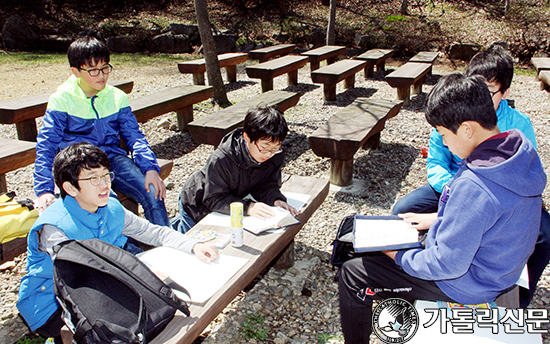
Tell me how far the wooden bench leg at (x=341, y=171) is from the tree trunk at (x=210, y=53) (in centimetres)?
324

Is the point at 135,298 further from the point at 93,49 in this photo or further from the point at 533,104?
the point at 533,104

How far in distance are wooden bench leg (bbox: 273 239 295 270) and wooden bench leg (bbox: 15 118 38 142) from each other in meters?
4.02

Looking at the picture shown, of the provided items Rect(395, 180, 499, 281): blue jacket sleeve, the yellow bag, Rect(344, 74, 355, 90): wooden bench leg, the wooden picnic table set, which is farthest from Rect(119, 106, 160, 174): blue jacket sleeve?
Rect(344, 74, 355, 90): wooden bench leg

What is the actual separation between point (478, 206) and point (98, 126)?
2695 millimetres

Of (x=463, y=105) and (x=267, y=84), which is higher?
(x=463, y=105)

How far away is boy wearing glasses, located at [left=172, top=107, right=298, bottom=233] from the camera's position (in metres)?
2.58

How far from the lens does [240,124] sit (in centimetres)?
476

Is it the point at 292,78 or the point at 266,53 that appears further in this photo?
the point at 266,53

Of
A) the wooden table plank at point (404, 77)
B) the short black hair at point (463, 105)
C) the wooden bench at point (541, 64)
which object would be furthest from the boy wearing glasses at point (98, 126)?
the wooden bench at point (541, 64)

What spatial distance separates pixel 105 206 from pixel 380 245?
1.36m

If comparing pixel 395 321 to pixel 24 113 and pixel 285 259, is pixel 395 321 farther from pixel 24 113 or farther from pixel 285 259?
pixel 24 113

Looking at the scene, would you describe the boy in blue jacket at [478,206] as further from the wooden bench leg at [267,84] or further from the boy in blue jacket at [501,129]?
the wooden bench leg at [267,84]

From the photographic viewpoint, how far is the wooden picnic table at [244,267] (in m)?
1.62

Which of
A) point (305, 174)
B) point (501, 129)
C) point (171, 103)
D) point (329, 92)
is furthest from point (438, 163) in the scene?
point (329, 92)
